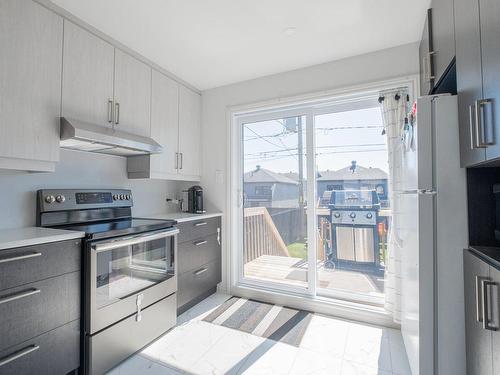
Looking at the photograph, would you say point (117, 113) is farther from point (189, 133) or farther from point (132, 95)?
point (189, 133)

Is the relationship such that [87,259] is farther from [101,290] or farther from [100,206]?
[100,206]

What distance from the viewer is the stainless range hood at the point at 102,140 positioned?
5.64ft

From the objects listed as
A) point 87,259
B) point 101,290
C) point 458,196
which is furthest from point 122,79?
point 458,196

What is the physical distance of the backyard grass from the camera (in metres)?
2.72

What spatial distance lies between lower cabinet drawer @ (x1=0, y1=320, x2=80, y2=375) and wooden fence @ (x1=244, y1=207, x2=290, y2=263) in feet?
5.90

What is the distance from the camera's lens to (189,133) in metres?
2.95

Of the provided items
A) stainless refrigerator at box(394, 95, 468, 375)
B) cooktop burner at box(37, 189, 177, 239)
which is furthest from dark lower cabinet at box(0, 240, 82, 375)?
stainless refrigerator at box(394, 95, 468, 375)

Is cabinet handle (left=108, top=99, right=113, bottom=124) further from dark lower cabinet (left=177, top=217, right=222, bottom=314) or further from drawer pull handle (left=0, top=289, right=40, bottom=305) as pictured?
drawer pull handle (left=0, top=289, right=40, bottom=305)

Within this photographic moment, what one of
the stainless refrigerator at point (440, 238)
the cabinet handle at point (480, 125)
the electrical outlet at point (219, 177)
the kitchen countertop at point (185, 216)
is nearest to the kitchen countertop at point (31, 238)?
the kitchen countertop at point (185, 216)

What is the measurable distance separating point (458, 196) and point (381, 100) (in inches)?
55.7

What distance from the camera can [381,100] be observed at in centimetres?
231

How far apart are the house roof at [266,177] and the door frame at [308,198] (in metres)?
0.15

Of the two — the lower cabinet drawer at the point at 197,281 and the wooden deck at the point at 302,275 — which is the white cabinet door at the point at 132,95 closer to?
the lower cabinet drawer at the point at 197,281

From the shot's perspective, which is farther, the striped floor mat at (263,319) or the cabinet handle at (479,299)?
the striped floor mat at (263,319)
